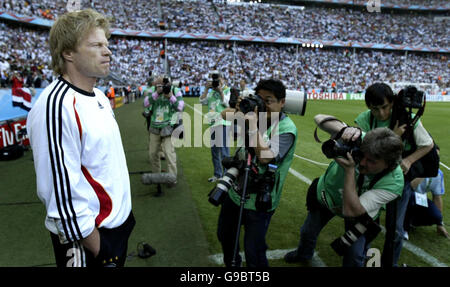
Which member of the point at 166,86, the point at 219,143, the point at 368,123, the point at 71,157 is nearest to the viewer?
the point at 71,157

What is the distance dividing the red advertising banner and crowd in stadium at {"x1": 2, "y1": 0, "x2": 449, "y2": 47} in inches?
1397

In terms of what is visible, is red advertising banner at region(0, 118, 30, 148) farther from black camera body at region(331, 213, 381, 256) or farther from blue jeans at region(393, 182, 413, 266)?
blue jeans at region(393, 182, 413, 266)

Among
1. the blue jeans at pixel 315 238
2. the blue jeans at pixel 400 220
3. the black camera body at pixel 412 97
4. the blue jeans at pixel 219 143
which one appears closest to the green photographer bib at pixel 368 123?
the black camera body at pixel 412 97

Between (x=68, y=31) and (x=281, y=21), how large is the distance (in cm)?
5416

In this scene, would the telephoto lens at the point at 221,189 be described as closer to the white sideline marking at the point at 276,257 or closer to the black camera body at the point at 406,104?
the white sideline marking at the point at 276,257

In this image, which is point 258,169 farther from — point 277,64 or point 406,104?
point 277,64

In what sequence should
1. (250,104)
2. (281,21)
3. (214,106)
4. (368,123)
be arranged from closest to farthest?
1. (250,104)
2. (368,123)
3. (214,106)
4. (281,21)

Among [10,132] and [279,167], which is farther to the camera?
[10,132]

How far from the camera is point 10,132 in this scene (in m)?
8.56

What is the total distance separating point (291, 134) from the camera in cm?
263

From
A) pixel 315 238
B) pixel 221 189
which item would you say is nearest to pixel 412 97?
pixel 315 238

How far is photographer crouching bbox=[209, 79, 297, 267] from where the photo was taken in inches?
94.3
